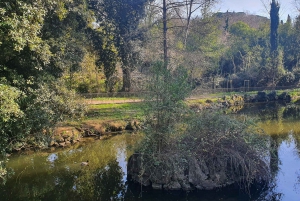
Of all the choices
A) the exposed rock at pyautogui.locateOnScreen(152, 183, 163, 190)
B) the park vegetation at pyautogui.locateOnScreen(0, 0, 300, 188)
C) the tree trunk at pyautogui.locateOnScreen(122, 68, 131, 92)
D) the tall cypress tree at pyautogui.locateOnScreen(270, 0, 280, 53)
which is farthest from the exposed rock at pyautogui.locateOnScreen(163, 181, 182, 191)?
the tall cypress tree at pyautogui.locateOnScreen(270, 0, 280, 53)

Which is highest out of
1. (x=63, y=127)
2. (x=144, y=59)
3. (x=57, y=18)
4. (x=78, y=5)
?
(x=78, y=5)

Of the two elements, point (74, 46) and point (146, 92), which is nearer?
point (146, 92)

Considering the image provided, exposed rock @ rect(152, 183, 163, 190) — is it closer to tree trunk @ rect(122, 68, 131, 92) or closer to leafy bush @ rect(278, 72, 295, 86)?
tree trunk @ rect(122, 68, 131, 92)

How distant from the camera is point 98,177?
12281mm

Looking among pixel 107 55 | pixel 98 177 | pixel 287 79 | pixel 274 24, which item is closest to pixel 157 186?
pixel 98 177

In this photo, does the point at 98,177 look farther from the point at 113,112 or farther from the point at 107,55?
the point at 107,55

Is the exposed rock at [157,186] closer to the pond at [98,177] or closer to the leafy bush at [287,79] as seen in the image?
the pond at [98,177]

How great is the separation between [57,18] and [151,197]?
10.9 m

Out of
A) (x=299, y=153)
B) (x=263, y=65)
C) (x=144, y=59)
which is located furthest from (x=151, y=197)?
(x=263, y=65)

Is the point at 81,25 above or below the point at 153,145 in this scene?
above

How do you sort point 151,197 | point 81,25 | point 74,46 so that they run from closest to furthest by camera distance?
1. point 151,197
2. point 74,46
3. point 81,25

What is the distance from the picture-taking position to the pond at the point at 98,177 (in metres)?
10.4

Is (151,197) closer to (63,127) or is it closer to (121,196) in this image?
(121,196)

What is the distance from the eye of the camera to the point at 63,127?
754 inches
